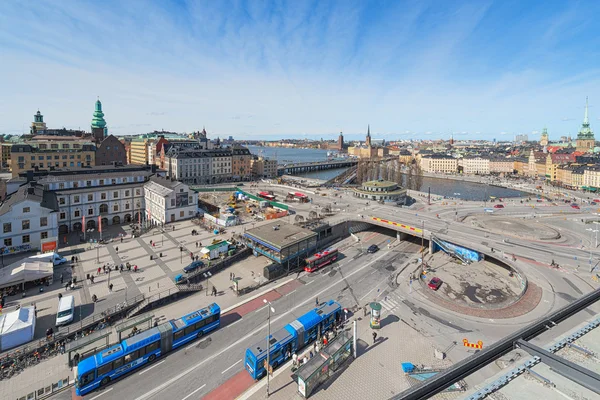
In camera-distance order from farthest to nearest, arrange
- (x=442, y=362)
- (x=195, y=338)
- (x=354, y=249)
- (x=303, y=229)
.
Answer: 1. (x=354, y=249)
2. (x=303, y=229)
3. (x=195, y=338)
4. (x=442, y=362)

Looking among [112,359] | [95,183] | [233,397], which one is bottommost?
[233,397]

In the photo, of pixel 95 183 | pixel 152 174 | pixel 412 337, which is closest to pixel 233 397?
pixel 412 337

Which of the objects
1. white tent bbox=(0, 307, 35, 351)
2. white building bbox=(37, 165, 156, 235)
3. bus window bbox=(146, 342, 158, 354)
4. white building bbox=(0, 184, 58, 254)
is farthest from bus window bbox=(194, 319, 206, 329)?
white building bbox=(37, 165, 156, 235)

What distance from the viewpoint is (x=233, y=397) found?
21.6 metres

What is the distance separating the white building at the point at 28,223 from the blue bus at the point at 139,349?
32.1m

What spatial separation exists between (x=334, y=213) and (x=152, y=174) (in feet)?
137

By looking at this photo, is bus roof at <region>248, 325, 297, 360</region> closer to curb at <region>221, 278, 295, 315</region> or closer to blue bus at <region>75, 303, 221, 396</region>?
blue bus at <region>75, 303, 221, 396</region>

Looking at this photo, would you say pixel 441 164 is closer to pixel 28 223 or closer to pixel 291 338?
pixel 291 338

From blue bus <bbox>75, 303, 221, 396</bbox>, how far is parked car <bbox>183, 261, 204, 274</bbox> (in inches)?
440

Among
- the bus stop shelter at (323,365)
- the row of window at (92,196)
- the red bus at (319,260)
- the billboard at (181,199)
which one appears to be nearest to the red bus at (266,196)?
the billboard at (181,199)

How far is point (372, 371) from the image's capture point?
2391 cm

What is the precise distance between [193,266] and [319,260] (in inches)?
651

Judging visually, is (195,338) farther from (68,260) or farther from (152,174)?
(152,174)

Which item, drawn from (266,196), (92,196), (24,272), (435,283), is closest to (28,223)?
(92,196)
